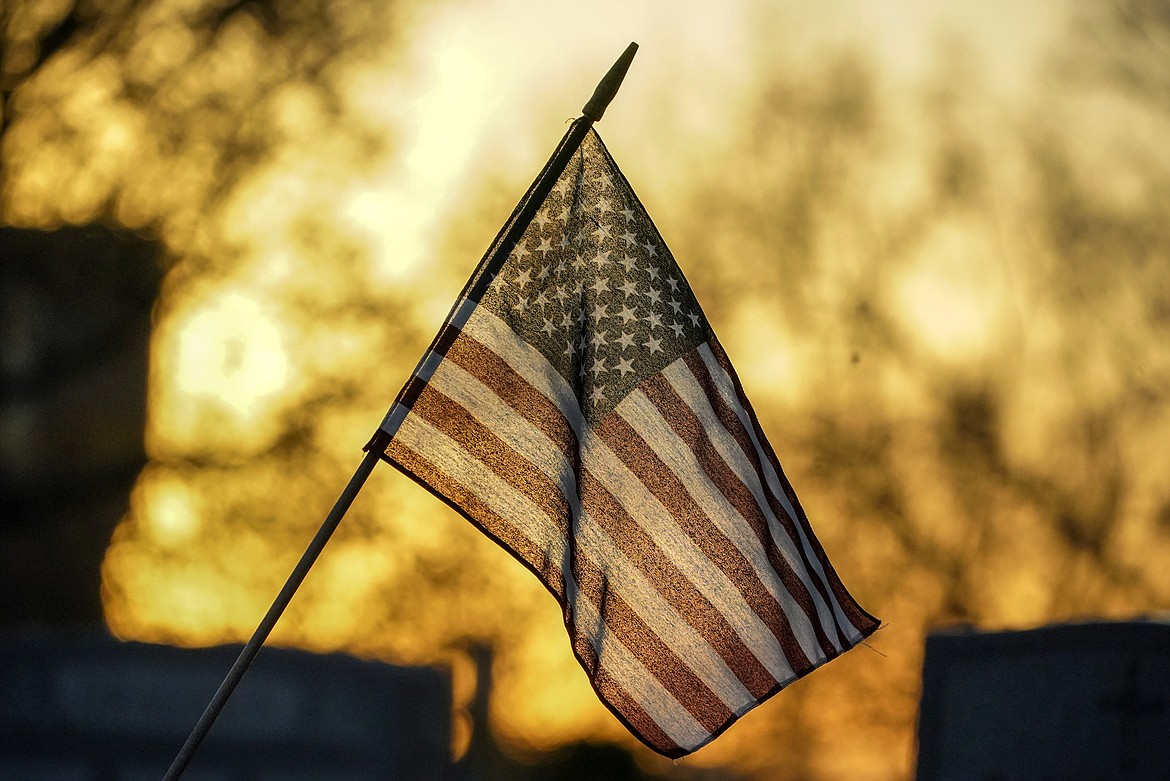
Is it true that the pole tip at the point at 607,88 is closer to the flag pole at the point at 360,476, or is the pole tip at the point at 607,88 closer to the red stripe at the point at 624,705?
the flag pole at the point at 360,476

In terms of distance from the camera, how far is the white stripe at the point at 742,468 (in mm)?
2930

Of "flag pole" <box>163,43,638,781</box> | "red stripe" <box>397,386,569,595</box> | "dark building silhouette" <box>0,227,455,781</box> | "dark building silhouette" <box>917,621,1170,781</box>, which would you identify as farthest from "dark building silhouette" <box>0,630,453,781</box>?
"red stripe" <box>397,386,569,595</box>

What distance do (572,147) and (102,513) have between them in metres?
7.17

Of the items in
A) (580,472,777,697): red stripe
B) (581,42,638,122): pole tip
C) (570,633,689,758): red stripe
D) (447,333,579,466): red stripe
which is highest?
(581,42,638,122): pole tip

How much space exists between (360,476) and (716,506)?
0.92m

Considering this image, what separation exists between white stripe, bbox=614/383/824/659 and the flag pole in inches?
22.8

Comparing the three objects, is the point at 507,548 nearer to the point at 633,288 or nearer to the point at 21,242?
the point at 633,288

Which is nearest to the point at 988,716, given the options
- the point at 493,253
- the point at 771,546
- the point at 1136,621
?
the point at 1136,621

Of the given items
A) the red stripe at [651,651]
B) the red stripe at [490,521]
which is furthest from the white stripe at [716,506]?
the red stripe at [490,521]

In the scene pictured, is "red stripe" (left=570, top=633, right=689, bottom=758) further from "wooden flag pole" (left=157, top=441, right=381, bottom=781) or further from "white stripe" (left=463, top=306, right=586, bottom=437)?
"wooden flag pole" (left=157, top=441, right=381, bottom=781)

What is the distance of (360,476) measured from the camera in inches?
104

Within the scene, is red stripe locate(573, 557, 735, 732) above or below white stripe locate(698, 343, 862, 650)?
below

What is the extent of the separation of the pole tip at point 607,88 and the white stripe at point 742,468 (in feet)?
2.18

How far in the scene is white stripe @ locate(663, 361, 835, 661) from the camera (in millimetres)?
2930
